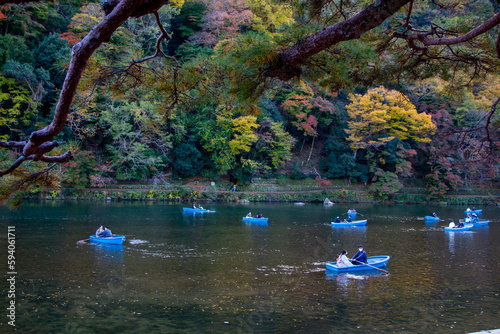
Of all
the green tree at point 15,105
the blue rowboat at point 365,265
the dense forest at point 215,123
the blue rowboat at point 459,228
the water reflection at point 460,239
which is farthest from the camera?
the dense forest at point 215,123

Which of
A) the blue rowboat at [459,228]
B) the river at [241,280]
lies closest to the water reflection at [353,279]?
the river at [241,280]

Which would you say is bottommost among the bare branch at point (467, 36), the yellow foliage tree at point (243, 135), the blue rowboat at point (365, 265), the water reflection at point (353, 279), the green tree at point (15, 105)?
the water reflection at point (353, 279)

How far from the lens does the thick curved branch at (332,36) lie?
405 centimetres

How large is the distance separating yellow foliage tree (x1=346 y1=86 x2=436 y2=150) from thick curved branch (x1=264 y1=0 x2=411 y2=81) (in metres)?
29.0

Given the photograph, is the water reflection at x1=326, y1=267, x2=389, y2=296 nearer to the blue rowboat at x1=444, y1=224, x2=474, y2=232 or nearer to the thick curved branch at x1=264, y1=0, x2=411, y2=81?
the thick curved branch at x1=264, y1=0, x2=411, y2=81

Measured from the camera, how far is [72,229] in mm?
17125

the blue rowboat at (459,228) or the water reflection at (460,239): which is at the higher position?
the blue rowboat at (459,228)

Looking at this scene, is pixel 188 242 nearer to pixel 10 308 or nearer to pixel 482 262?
pixel 10 308

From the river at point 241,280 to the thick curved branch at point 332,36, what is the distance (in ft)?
15.7

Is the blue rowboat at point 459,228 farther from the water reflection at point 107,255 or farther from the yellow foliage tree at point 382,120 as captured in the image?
the water reflection at point 107,255

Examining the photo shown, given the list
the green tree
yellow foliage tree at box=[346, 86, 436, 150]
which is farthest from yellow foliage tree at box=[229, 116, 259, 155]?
the green tree

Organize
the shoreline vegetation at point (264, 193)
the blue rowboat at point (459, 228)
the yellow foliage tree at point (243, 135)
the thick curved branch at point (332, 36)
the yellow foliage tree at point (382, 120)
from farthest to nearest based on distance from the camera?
1. the yellow foliage tree at point (382, 120)
2. the yellow foliage tree at point (243, 135)
3. the shoreline vegetation at point (264, 193)
4. the blue rowboat at point (459, 228)
5. the thick curved branch at point (332, 36)

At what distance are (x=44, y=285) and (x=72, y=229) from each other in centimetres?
805

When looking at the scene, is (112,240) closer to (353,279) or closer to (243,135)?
(353,279)
